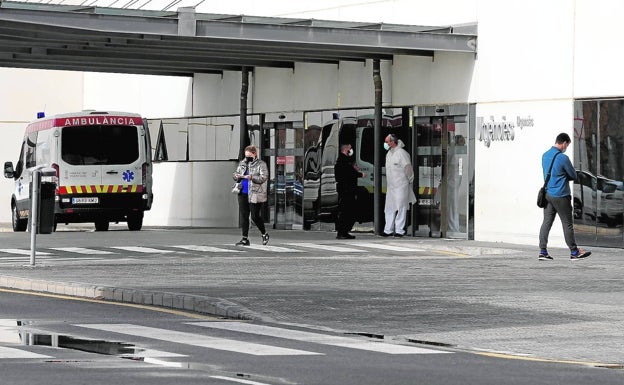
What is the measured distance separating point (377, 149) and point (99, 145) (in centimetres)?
620

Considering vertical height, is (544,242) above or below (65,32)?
below

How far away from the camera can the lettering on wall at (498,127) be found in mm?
28766

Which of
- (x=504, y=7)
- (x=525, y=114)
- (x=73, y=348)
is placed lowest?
(x=73, y=348)

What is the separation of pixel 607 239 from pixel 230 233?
9.24 meters

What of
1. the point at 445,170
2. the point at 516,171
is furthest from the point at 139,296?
the point at 445,170

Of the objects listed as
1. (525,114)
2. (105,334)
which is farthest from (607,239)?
(105,334)

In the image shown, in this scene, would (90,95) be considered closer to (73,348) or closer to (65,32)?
(65,32)

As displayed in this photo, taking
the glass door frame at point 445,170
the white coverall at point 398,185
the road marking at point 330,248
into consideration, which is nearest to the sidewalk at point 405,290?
the road marking at point 330,248

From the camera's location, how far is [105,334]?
523 inches

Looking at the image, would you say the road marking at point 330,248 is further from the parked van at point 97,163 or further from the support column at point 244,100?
the support column at point 244,100

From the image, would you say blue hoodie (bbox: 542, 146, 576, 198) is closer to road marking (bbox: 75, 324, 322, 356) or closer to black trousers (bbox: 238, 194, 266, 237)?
black trousers (bbox: 238, 194, 266, 237)

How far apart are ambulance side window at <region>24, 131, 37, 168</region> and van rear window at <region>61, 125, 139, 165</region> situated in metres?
1.64

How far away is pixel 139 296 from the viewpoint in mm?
16953

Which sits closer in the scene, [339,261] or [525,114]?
[339,261]
